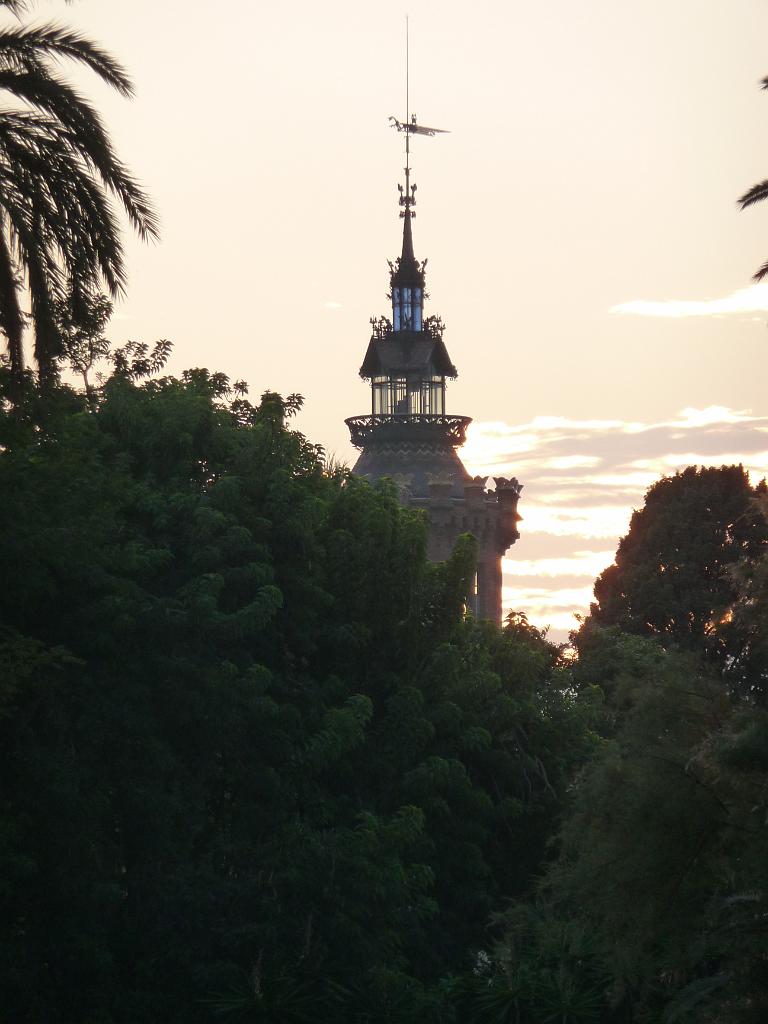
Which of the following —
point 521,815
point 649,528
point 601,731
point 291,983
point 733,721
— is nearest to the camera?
point 733,721

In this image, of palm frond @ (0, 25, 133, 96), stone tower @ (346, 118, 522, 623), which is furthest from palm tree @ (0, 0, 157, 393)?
stone tower @ (346, 118, 522, 623)

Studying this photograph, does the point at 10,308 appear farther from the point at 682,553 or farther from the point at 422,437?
the point at 422,437

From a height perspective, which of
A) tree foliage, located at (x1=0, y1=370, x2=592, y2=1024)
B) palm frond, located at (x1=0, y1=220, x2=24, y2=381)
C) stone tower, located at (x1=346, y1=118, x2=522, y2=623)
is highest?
stone tower, located at (x1=346, y1=118, x2=522, y2=623)

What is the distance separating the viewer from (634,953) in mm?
24328

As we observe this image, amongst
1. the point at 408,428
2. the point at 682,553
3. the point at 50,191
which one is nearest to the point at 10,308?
the point at 50,191

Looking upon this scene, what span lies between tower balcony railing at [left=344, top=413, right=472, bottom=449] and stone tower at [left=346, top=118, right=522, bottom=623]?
0.04 meters

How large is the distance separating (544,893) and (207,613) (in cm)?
711

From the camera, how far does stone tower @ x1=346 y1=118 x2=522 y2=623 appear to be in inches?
3406

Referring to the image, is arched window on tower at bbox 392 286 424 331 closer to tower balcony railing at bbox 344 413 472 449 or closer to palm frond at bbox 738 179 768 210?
tower balcony railing at bbox 344 413 472 449

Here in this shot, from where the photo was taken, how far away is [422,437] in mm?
90375

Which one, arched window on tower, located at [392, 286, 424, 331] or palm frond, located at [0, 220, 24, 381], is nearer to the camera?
palm frond, located at [0, 220, 24, 381]

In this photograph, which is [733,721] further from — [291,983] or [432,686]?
[432,686]

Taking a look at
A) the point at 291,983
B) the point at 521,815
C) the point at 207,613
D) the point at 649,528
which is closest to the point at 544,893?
the point at 521,815

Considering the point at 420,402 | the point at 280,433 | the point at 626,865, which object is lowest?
the point at 626,865
